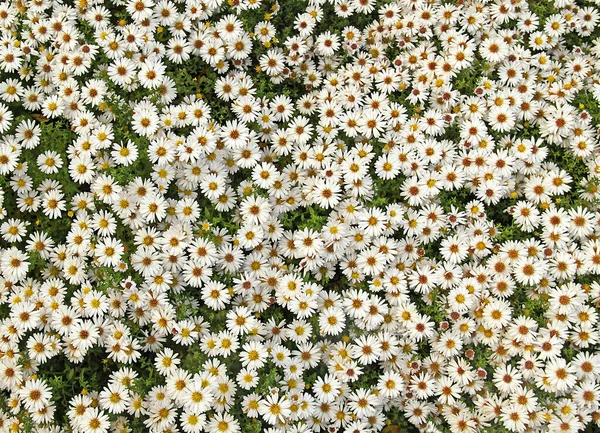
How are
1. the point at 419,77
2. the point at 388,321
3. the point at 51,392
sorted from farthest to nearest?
1. the point at 419,77
2. the point at 388,321
3. the point at 51,392

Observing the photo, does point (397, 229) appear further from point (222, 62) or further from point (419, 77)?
point (222, 62)

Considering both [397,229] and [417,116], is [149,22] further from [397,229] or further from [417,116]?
[397,229]

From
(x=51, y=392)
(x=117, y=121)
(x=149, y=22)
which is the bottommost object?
(x=51, y=392)

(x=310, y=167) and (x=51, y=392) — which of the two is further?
(x=310, y=167)

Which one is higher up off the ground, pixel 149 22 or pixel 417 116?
pixel 149 22

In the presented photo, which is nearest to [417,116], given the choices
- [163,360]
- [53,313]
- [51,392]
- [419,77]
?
[419,77]

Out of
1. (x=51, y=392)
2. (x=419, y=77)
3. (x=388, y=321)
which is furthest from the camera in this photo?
(x=419, y=77)

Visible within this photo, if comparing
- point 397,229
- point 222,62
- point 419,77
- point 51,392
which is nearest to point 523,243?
point 397,229
